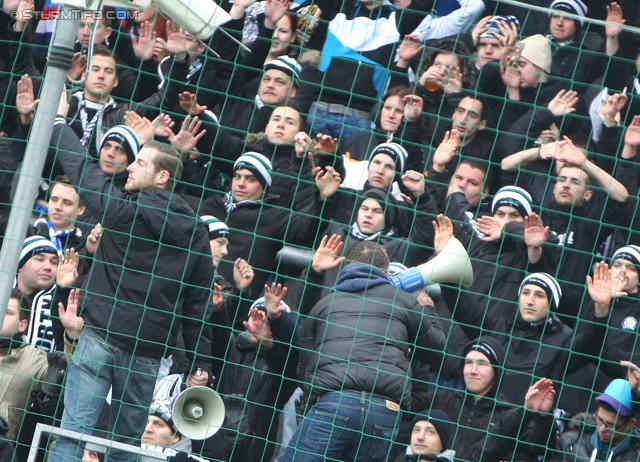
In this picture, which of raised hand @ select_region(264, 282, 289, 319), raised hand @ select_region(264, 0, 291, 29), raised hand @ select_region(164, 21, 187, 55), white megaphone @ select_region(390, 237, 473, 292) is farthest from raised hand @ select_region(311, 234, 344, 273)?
raised hand @ select_region(264, 0, 291, 29)

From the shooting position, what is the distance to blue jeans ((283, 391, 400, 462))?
613 centimetres

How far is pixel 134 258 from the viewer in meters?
6.47

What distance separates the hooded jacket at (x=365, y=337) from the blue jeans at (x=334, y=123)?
208cm

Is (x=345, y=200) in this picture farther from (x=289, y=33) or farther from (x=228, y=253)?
(x=289, y=33)

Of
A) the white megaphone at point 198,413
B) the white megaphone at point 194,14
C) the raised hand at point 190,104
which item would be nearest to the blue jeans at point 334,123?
the raised hand at point 190,104

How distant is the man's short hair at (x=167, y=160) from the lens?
21.9 ft

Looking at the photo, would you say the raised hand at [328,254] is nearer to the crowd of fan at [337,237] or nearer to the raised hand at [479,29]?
the crowd of fan at [337,237]

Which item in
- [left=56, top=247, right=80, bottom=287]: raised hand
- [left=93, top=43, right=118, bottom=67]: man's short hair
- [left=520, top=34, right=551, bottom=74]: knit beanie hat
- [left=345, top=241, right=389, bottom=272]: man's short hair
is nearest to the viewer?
[left=345, top=241, right=389, bottom=272]: man's short hair

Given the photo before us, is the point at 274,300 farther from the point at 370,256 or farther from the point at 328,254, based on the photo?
the point at 370,256

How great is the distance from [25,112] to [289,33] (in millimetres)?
1994

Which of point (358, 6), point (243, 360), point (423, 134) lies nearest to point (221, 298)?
point (243, 360)

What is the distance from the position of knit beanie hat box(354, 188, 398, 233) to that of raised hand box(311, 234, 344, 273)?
1.65 feet

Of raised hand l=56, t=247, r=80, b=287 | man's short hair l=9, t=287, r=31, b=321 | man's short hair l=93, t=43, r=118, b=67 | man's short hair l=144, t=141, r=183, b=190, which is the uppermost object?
man's short hair l=93, t=43, r=118, b=67

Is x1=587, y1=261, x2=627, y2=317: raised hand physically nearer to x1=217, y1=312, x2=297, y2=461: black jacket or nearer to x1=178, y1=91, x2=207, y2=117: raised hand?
x1=217, y1=312, x2=297, y2=461: black jacket
